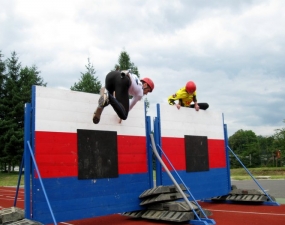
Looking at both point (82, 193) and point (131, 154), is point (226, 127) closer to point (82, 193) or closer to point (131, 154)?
point (131, 154)

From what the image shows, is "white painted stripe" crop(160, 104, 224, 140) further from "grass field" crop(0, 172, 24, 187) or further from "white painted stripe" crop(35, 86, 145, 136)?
"grass field" crop(0, 172, 24, 187)

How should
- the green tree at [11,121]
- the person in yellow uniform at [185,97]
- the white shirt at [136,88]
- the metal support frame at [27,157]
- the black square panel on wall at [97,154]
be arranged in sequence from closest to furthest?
the metal support frame at [27,157], the white shirt at [136,88], the black square panel on wall at [97,154], the person in yellow uniform at [185,97], the green tree at [11,121]

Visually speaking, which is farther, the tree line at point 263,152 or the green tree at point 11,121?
the tree line at point 263,152

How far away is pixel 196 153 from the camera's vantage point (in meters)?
9.17

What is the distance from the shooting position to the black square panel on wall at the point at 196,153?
351 inches

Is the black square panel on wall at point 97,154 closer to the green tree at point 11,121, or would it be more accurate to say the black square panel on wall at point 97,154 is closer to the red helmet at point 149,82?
the red helmet at point 149,82

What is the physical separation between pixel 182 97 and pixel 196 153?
62.4 inches

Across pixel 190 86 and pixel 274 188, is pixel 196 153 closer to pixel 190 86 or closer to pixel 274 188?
pixel 190 86

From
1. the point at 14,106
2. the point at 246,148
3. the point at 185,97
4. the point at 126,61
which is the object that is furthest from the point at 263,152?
the point at 185,97

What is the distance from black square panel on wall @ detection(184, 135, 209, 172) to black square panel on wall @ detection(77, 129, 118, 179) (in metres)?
2.46

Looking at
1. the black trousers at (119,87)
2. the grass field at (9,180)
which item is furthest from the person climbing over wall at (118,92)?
the grass field at (9,180)

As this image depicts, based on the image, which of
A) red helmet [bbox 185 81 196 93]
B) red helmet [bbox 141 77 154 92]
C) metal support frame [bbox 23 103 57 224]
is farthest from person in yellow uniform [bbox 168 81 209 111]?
metal support frame [bbox 23 103 57 224]

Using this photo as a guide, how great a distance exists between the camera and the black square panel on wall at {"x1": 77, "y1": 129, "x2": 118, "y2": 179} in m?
6.64

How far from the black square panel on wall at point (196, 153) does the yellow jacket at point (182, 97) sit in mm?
1055
